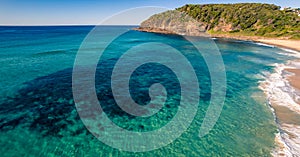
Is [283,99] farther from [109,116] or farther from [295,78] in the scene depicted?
[109,116]

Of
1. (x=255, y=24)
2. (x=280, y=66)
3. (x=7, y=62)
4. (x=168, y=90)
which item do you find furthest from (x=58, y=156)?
(x=255, y=24)

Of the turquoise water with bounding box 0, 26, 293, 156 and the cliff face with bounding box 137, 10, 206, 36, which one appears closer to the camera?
the turquoise water with bounding box 0, 26, 293, 156

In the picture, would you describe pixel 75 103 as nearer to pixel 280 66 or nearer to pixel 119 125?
pixel 119 125

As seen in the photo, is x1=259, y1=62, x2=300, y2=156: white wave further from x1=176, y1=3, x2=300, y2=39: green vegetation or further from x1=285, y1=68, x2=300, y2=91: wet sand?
x1=176, y1=3, x2=300, y2=39: green vegetation

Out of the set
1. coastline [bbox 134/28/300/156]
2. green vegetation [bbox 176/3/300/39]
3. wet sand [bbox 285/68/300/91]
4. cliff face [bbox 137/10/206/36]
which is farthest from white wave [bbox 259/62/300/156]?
cliff face [bbox 137/10/206/36]

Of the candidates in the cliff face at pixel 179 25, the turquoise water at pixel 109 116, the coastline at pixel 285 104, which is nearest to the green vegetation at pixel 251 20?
the cliff face at pixel 179 25

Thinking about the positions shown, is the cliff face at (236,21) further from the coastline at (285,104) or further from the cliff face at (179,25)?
the coastline at (285,104)

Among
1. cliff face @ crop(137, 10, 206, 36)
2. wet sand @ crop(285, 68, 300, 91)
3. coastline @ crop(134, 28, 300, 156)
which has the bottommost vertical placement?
coastline @ crop(134, 28, 300, 156)
